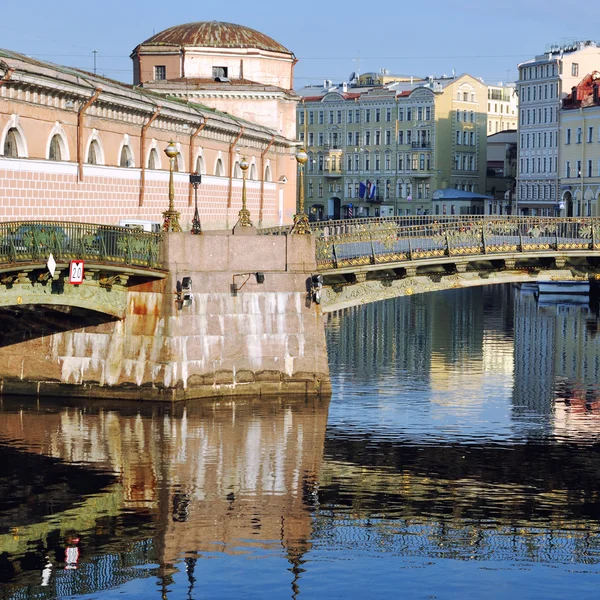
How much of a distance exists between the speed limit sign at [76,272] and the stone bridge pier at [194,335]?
2.13 metres

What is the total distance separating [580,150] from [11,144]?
301 feet

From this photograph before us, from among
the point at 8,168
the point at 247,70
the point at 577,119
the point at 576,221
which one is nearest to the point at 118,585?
the point at 8,168

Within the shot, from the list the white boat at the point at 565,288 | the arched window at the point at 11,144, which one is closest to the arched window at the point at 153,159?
the arched window at the point at 11,144

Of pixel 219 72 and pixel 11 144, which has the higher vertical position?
pixel 219 72

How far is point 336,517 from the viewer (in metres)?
31.5

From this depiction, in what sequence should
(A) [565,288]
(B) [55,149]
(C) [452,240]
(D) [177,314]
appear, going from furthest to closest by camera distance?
(A) [565,288] → (B) [55,149] → (C) [452,240] → (D) [177,314]

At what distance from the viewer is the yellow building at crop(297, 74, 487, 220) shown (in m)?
160


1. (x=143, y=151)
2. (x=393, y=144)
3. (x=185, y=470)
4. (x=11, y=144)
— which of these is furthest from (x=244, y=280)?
(x=393, y=144)

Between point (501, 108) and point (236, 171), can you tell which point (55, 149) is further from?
point (501, 108)

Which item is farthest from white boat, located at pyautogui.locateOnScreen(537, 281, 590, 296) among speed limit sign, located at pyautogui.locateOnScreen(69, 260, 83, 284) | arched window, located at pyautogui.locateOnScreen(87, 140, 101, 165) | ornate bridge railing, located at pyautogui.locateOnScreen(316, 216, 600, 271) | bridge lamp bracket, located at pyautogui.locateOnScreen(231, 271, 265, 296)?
speed limit sign, located at pyautogui.locateOnScreen(69, 260, 83, 284)

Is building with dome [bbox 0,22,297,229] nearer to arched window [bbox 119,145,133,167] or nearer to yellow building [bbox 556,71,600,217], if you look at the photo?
arched window [bbox 119,145,133,167]

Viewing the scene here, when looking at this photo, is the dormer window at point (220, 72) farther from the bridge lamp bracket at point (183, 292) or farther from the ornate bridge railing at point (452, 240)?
the bridge lamp bracket at point (183, 292)

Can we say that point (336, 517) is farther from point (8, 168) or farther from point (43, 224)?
point (8, 168)

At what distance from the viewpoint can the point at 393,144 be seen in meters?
164
